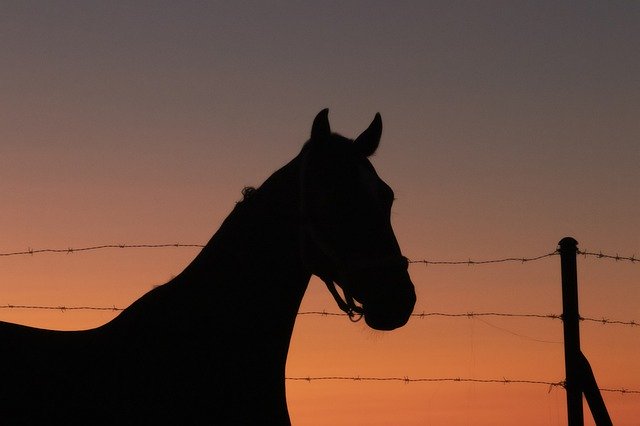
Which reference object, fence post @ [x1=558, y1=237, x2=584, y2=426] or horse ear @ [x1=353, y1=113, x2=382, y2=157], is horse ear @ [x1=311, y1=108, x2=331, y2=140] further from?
fence post @ [x1=558, y1=237, x2=584, y2=426]

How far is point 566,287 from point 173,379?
3.52 m

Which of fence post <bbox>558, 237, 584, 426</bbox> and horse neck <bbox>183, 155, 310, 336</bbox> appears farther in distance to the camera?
fence post <bbox>558, 237, 584, 426</bbox>

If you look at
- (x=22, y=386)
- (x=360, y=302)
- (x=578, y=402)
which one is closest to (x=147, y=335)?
(x=22, y=386)

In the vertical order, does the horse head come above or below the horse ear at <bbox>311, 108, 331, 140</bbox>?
below

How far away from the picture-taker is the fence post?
6.42 meters

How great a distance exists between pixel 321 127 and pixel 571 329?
2938 mm

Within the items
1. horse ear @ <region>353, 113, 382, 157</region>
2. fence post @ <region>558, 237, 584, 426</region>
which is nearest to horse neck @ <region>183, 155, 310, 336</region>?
horse ear @ <region>353, 113, 382, 157</region>

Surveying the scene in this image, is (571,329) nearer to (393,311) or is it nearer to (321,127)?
(393,311)

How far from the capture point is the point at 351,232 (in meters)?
4.37

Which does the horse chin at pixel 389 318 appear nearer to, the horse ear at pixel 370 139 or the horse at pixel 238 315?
the horse at pixel 238 315

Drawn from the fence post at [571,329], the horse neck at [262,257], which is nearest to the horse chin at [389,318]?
the horse neck at [262,257]

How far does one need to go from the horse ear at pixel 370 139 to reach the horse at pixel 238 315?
0.4 inches

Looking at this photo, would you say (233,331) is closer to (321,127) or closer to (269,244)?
(269,244)

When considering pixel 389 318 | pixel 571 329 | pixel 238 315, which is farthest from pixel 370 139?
pixel 571 329
